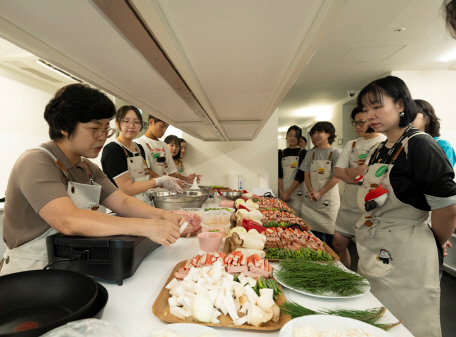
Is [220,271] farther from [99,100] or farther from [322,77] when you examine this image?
[322,77]

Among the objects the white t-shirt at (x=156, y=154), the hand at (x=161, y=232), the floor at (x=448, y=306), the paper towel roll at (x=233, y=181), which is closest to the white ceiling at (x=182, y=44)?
the hand at (x=161, y=232)

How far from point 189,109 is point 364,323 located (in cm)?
147

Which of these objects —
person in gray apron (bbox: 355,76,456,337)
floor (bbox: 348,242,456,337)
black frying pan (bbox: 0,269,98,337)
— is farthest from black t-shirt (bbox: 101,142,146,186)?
floor (bbox: 348,242,456,337)

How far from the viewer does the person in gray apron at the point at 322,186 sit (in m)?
3.62

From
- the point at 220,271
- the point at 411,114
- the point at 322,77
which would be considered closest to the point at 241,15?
the point at 220,271

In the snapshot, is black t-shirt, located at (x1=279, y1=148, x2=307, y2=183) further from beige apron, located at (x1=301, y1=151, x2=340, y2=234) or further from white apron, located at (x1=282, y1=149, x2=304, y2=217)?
beige apron, located at (x1=301, y1=151, x2=340, y2=234)

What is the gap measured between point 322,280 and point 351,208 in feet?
→ 7.24

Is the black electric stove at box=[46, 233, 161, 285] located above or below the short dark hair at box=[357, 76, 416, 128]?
below

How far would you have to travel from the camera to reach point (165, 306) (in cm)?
82

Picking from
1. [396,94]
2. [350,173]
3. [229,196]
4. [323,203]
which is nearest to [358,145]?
[350,173]

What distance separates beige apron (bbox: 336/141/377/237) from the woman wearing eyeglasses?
188 cm

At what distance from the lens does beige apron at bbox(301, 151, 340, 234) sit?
3629 mm

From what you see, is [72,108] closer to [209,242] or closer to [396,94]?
[209,242]

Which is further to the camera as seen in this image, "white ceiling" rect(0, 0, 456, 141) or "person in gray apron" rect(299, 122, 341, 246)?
"person in gray apron" rect(299, 122, 341, 246)
